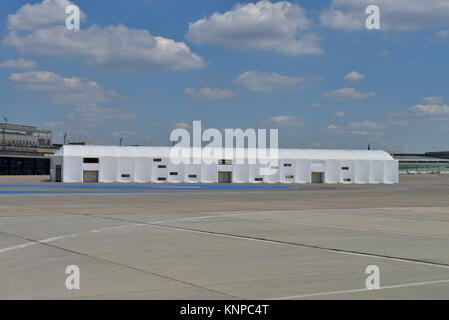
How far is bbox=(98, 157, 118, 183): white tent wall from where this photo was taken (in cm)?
8975

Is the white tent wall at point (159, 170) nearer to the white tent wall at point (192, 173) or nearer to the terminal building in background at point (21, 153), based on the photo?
the white tent wall at point (192, 173)

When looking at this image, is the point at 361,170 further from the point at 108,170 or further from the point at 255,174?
the point at 108,170

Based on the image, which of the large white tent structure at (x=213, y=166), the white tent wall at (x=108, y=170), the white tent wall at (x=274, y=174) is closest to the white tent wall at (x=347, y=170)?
the large white tent structure at (x=213, y=166)

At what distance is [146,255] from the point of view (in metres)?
15.2

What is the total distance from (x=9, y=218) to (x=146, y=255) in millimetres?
14193

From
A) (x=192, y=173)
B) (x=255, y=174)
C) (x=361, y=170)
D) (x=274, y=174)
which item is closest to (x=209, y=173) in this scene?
(x=192, y=173)

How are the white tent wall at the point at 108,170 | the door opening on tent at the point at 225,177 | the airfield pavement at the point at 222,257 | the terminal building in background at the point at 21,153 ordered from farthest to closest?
the terminal building in background at the point at 21,153 → the door opening on tent at the point at 225,177 → the white tent wall at the point at 108,170 → the airfield pavement at the point at 222,257

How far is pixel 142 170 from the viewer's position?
92188mm

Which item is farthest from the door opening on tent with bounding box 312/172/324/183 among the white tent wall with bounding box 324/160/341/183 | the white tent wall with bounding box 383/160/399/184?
the white tent wall with bounding box 383/160/399/184

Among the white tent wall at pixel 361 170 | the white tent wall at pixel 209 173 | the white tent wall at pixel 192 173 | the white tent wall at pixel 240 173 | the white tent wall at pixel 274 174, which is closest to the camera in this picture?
the white tent wall at pixel 192 173

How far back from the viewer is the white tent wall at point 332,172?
104 meters

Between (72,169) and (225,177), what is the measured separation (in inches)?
1029

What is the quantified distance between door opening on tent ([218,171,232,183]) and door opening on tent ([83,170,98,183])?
2115cm
